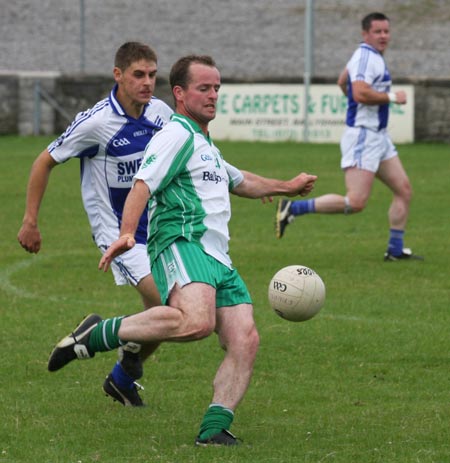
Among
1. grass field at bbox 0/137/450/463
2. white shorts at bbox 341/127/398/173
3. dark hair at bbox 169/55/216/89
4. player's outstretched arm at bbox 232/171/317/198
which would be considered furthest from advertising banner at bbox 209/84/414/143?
dark hair at bbox 169/55/216/89

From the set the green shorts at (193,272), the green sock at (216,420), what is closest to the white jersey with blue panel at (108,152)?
the green shorts at (193,272)

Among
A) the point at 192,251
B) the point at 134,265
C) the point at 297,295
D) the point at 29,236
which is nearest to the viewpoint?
the point at 192,251

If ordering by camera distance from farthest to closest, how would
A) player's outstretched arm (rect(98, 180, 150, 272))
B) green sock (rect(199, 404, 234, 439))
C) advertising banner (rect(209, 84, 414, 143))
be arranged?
advertising banner (rect(209, 84, 414, 143)) < green sock (rect(199, 404, 234, 439)) < player's outstretched arm (rect(98, 180, 150, 272))

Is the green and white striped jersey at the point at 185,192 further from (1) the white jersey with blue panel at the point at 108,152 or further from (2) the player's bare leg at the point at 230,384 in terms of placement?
(1) the white jersey with blue panel at the point at 108,152

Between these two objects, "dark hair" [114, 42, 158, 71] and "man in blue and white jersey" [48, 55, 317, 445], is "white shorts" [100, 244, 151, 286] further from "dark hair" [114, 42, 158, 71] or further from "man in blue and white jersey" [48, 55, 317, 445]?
"dark hair" [114, 42, 158, 71]

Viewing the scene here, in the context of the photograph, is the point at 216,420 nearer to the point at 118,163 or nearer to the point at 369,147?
the point at 118,163

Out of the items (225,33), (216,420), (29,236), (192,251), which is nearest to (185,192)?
(192,251)

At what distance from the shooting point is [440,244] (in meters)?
14.3

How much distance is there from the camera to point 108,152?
25.1 ft

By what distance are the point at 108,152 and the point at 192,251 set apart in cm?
137

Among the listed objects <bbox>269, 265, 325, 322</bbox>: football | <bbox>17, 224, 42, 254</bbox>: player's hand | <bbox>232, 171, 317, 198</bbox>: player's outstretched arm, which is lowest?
<bbox>269, 265, 325, 322</bbox>: football

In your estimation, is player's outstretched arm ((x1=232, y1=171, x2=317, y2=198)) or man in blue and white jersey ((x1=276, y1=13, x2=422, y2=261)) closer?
player's outstretched arm ((x1=232, y1=171, x2=317, y2=198))

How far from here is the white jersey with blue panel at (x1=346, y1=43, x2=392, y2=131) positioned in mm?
13180

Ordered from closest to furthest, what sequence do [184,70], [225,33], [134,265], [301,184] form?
[184,70] < [301,184] < [134,265] < [225,33]
